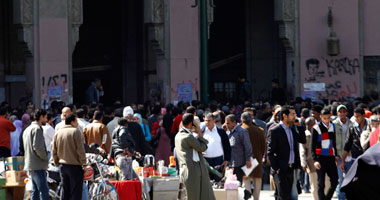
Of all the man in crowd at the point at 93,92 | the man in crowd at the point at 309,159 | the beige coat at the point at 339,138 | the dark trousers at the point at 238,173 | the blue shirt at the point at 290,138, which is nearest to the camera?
the blue shirt at the point at 290,138

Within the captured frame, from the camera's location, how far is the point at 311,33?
28.4 metres

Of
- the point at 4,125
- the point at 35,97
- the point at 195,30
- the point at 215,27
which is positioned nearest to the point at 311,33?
the point at 195,30

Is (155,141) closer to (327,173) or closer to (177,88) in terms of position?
(327,173)

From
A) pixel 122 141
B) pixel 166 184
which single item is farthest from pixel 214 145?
pixel 122 141

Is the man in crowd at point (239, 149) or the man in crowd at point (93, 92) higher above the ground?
the man in crowd at point (93, 92)

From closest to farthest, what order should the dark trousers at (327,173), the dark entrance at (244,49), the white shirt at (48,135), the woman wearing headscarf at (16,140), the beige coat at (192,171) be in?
the beige coat at (192,171) → the dark trousers at (327,173) → the white shirt at (48,135) → the woman wearing headscarf at (16,140) → the dark entrance at (244,49)

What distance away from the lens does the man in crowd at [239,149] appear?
49.6 ft

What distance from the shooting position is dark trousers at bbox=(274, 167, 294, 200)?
46.7 feet

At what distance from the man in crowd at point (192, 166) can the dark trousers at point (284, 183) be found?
1.43m

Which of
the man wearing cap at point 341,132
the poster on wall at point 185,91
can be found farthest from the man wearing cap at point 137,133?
the poster on wall at point 185,91

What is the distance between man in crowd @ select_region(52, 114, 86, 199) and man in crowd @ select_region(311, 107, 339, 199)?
377cm

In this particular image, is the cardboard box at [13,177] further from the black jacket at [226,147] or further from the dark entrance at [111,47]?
the dark entrance at [111,47]

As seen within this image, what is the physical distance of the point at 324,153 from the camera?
49.1 feet

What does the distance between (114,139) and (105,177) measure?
1.53 meters
